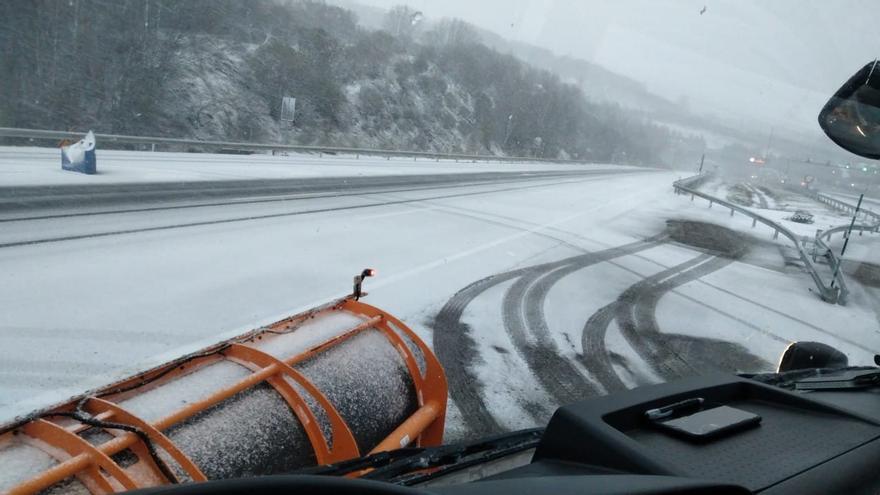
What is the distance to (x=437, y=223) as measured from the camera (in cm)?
1585

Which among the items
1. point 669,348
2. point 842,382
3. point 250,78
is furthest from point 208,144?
point 842,382

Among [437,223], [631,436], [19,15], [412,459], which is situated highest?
[19,15]

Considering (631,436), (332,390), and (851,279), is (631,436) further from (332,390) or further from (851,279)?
(851,279)

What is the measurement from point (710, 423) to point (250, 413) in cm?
211

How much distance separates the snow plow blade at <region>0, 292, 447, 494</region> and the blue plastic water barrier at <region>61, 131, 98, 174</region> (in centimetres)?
1438

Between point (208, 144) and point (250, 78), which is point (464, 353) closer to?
point (208, 144)

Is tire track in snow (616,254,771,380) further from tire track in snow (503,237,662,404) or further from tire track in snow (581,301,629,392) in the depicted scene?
tire track in snow (503,237,662,404)

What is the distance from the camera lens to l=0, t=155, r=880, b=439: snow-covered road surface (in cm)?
582

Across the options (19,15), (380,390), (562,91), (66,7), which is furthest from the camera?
(562,91)

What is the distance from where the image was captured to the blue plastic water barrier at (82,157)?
15609 mm

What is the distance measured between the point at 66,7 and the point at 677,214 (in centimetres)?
3621

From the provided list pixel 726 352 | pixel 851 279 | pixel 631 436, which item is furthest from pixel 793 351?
pixel 851 279

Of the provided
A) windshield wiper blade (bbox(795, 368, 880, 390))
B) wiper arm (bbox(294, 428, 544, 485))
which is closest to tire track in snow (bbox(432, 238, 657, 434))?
wiper arm (bbox(294, 428, 544, 485))

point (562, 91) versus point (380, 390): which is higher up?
point (562, 91)
